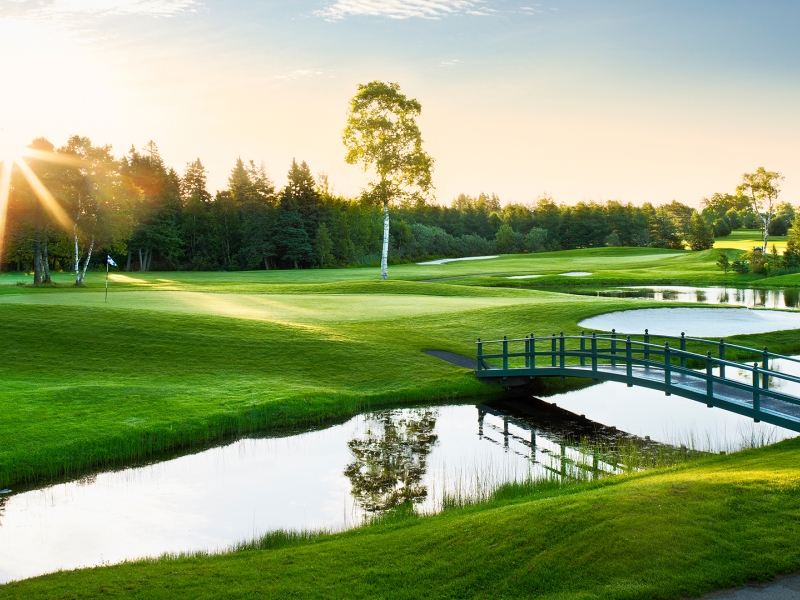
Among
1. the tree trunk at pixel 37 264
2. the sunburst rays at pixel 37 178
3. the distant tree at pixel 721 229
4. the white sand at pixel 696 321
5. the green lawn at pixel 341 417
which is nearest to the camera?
the green lawn at pixel 341 417

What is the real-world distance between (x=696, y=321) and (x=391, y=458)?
22687 millimetres

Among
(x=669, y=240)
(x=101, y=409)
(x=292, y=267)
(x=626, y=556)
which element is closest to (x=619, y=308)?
(x=101, y=409)

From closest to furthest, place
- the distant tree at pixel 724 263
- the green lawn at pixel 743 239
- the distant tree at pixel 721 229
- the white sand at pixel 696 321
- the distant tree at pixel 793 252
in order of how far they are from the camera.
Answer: the white sand at pixel 696 321 → the distant tree at pixel 793 252 → the distant tree at pixel 724 263 → the green lawn at pixel 743 239 → the distant tree at pixel 721 229

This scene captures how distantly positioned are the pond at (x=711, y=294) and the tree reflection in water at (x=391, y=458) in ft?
113

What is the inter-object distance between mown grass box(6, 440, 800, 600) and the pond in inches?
1638

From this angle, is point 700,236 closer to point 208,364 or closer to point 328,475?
point 208,364

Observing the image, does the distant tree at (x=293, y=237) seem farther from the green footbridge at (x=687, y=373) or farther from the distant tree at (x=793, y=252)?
the green footbridge at (x=687, y=373)

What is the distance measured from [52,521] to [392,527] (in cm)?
667

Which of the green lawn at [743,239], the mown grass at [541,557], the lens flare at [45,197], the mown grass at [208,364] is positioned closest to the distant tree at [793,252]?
the green lawn at [743,239]

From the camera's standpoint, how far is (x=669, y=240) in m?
135

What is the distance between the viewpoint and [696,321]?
1337 inches

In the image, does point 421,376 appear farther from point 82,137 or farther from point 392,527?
point 82,137

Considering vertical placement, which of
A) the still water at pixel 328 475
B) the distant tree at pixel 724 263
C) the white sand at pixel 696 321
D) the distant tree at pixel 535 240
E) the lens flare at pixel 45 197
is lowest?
the still water at pixel 328 475

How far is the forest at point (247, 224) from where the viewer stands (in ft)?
186
